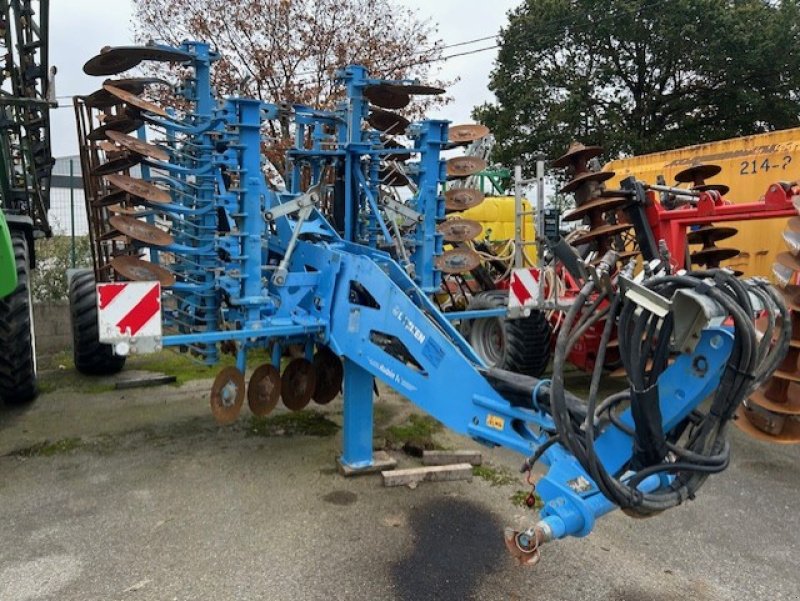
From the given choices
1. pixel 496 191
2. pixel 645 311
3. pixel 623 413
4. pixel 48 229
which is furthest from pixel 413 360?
pixel 496 191

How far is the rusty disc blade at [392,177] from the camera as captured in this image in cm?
509

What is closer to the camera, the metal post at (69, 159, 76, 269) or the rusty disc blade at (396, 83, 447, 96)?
the rusty disc blade at (396, 83, 447, 96)

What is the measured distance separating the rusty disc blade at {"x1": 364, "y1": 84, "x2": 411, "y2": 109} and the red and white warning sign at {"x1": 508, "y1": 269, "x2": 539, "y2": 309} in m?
1.54

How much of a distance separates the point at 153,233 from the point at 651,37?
19051mm

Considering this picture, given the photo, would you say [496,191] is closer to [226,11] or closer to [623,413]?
[226,11]

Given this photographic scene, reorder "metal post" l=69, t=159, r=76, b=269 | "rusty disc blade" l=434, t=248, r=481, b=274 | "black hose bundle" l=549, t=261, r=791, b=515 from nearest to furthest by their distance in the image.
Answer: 1. "black hose bundle" l=549, t=261, r=791, b=515
2. "rusty disc blade" l=434, t=248, r=481, b=274
3. "metal post" l=69, t=159, r=76, b=269

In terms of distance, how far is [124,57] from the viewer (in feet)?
12.9

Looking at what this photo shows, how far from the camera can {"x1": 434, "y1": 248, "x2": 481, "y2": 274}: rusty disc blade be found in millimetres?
4645

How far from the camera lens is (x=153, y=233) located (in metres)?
3.69

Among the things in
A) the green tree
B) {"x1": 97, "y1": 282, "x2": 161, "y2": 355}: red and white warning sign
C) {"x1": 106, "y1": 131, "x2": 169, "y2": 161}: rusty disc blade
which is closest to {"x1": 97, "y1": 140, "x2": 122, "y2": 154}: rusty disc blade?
{"x1": 106, "y1": 131, "x2": 169, "y2": 161}: rusty disc blade

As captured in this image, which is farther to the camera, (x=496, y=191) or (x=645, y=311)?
(x=496, y=191)

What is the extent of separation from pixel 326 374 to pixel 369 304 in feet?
3.32

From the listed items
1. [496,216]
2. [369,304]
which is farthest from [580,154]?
[496,216]

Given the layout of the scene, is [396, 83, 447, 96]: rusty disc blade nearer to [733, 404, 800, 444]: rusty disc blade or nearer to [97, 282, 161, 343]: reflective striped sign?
[97, 282, 161, 343]: reflective striped sign
